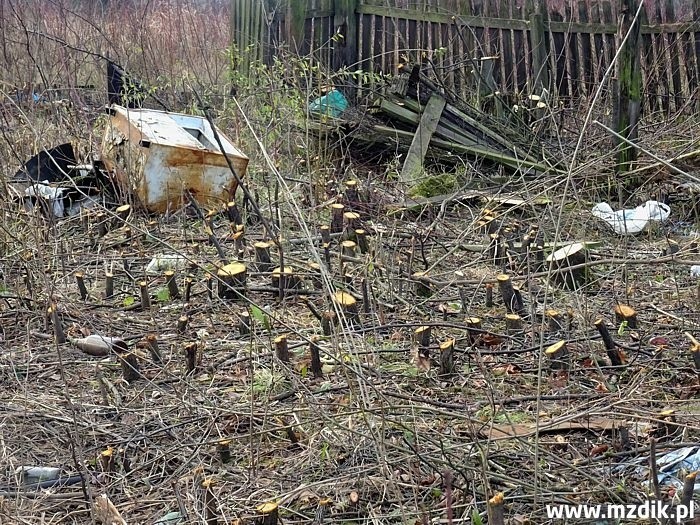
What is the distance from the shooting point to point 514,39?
905cm

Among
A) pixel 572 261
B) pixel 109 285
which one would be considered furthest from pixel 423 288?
pixel 109 285

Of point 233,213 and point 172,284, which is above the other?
point 233,213

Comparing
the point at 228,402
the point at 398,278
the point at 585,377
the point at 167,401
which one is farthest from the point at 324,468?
the point at 398,278

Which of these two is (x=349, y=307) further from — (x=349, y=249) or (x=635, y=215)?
(x=635, y=215)

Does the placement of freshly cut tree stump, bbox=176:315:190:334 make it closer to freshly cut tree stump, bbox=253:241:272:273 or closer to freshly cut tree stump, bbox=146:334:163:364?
freshly cut tree stump, bbox=146:334:163:364

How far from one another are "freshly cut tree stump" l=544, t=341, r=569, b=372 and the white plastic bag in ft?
7.48

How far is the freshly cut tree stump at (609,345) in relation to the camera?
383 cm

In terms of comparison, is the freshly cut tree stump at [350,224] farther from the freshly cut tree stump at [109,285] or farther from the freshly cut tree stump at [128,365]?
the freshly cut tree stump at [128,365]

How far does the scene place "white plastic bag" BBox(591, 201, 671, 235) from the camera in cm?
605

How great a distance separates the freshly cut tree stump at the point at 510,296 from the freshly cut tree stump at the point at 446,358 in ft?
2.45

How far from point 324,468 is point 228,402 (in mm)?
756

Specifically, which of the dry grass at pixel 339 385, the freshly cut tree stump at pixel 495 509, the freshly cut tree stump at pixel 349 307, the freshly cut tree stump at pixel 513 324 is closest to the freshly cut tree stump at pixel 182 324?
the dry grass at pixel 339 385

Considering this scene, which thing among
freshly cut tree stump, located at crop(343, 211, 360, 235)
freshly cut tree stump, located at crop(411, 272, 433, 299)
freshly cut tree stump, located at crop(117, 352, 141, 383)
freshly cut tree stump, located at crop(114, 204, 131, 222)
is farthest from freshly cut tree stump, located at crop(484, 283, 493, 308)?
freshly cut tree stump, located at crop(114, 204, 131, 222)

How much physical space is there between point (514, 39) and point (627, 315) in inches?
218
